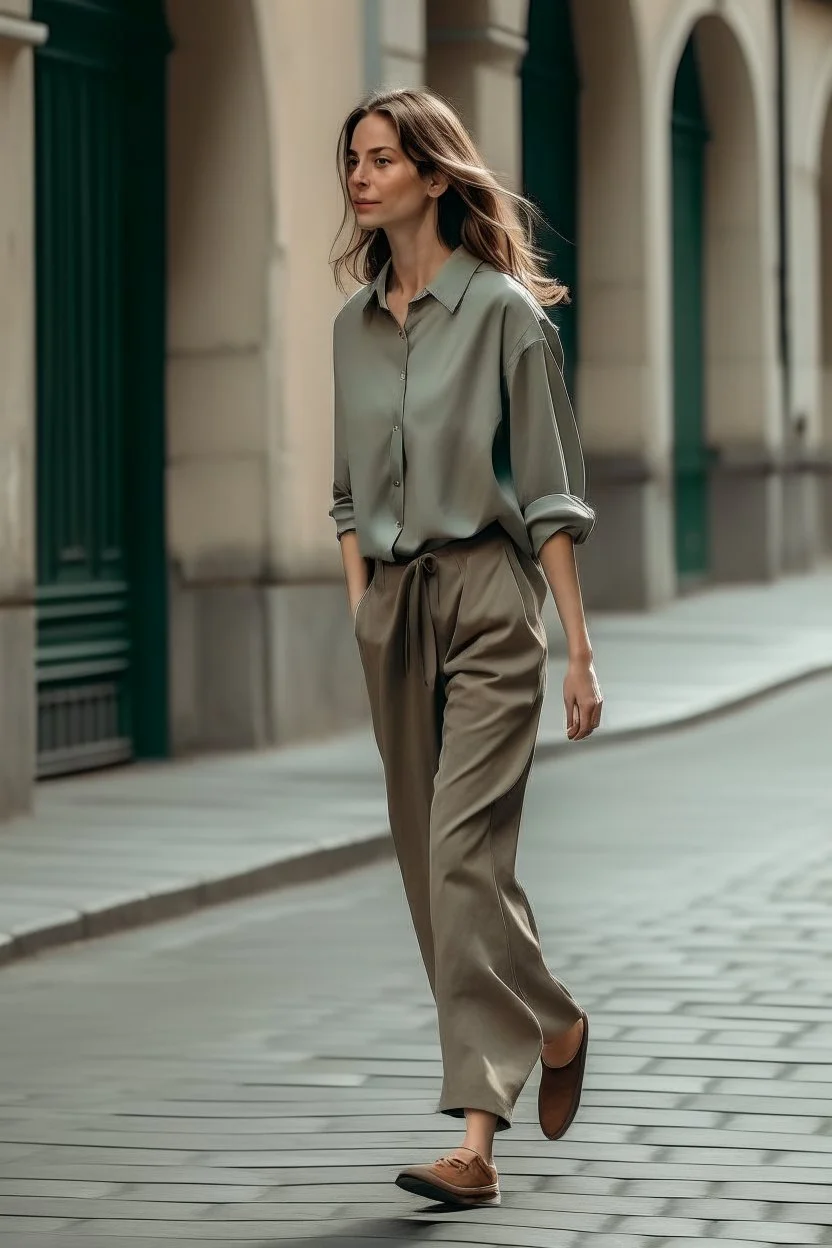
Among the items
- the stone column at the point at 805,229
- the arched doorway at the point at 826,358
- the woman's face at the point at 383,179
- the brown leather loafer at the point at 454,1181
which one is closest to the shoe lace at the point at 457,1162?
the brown leather loafer at the point at 454,1181

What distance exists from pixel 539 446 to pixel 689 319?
19.5m

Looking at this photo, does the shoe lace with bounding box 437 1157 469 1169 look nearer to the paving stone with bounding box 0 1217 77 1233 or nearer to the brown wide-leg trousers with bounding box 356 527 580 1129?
the brown wide-leg trousers with bounding box 356 527 580 1129

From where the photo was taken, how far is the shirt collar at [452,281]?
4898mm

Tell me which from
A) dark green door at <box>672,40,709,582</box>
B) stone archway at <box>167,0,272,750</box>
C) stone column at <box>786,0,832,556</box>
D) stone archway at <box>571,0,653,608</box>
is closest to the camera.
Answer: stone archway at <box>167,0,272,750</box>

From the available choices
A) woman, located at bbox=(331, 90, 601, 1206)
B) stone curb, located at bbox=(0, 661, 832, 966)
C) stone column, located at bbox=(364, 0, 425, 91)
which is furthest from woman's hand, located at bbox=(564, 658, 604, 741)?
stone column, located at bbox=(364, 0, 425, 91)

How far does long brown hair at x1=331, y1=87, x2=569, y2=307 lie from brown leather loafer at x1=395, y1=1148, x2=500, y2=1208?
5.02 feet

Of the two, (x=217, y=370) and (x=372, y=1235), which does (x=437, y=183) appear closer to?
(x=372, y=1235)

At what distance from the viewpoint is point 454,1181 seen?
4797mm

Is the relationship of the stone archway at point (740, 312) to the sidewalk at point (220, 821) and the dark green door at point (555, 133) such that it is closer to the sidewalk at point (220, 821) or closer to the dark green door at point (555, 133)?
the dark green door at point (555, 133)

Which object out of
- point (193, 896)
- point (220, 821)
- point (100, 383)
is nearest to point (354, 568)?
point (193, 896)

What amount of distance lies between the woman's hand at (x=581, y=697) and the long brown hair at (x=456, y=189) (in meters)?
0.67

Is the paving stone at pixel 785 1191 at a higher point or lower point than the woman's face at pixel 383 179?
lower

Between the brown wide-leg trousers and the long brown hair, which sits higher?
the long brown hair

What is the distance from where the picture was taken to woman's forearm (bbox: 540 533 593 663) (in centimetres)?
487
